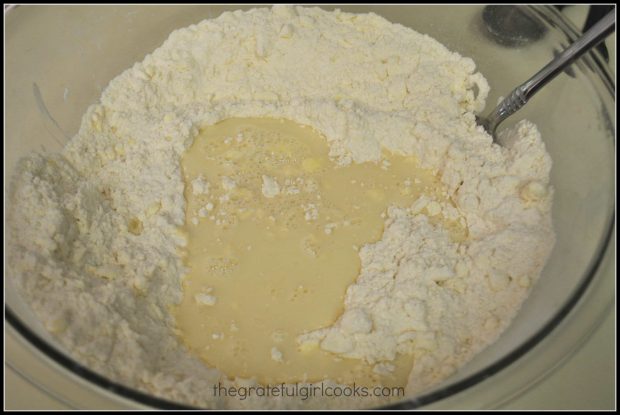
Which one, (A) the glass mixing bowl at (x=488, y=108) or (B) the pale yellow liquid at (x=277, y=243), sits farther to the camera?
(B) the pale yellow liquid at (x=277, y=243)

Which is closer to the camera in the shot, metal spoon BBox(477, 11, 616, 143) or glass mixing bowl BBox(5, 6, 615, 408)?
glass mixing bowl BBox(5, 6, 615, 408)

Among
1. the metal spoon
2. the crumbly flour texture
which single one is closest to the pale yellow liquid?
the crumbly flour texture

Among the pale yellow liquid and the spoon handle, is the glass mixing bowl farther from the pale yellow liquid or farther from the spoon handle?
the pale yellow liquid

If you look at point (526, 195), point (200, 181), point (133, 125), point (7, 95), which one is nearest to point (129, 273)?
point (200, 181)

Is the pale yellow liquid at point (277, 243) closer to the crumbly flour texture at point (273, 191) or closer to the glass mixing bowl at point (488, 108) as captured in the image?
the crumbly flour texture at point (273, 191)

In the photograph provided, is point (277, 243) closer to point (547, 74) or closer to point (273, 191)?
point (273, 191)

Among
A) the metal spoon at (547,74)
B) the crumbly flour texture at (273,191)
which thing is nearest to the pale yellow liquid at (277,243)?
the crumbly flour texture at (273,191)

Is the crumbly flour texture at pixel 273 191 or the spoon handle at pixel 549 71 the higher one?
the spoon handle at pixel 549 71
